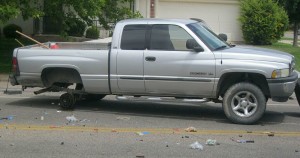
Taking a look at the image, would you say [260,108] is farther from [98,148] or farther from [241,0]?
[241,0]

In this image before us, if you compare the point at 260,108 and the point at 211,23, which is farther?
the point at 211,23

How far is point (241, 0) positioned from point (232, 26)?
5.49 feet

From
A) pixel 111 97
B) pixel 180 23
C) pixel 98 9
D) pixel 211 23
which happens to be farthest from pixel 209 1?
pixel 180 23

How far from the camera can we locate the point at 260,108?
9.07 meters

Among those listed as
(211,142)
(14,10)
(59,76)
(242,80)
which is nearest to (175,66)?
(242,80)

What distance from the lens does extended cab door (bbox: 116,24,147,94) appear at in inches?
377

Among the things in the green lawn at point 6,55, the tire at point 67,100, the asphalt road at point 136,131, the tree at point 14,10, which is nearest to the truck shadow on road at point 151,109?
the asphalt road at point 136,131

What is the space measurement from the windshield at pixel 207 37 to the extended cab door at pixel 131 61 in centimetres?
96

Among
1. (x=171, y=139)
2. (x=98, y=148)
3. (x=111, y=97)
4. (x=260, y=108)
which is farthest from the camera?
(x=111, y=97)

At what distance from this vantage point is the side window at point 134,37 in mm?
9727

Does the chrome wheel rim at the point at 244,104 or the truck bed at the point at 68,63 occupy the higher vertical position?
the truck bed at the point at 68,63

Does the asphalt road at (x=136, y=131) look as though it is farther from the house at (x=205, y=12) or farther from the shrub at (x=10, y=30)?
the house at (x=205, y=12)

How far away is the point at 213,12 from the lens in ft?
105

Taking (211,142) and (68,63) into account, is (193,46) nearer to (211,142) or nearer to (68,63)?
(211,142)
